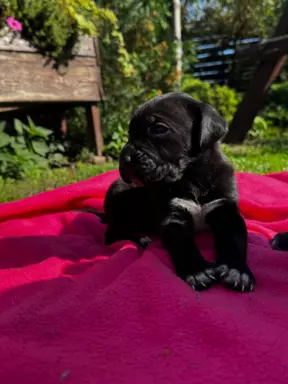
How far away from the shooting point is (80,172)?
18.7ft

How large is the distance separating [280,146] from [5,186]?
16.5 feet

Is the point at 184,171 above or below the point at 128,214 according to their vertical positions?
above

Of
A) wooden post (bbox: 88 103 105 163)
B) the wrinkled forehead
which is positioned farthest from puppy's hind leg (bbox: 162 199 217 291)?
wooden post (bbox: 88 103 105 163)

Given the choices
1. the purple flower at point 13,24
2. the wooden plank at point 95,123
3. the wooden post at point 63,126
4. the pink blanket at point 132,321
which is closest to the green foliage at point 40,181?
the wooden plank at point 95,123

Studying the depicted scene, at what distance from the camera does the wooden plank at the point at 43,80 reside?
221 inches

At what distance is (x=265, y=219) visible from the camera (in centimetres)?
320

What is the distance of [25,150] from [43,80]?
0.95m

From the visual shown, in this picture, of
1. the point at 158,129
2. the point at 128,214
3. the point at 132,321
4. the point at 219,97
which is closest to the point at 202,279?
the point at 132,321

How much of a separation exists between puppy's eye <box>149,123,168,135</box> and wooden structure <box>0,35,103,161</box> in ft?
12.4

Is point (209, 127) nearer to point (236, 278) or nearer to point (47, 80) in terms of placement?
point (236, 278)

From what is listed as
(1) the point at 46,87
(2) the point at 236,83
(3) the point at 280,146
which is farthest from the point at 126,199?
(2) the point at 236,83

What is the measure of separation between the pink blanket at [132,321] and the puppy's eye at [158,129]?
594 mm

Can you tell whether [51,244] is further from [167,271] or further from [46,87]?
[46,87]

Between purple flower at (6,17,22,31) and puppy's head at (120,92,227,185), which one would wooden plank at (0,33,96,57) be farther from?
puppy's head at (120,92,227,185)
